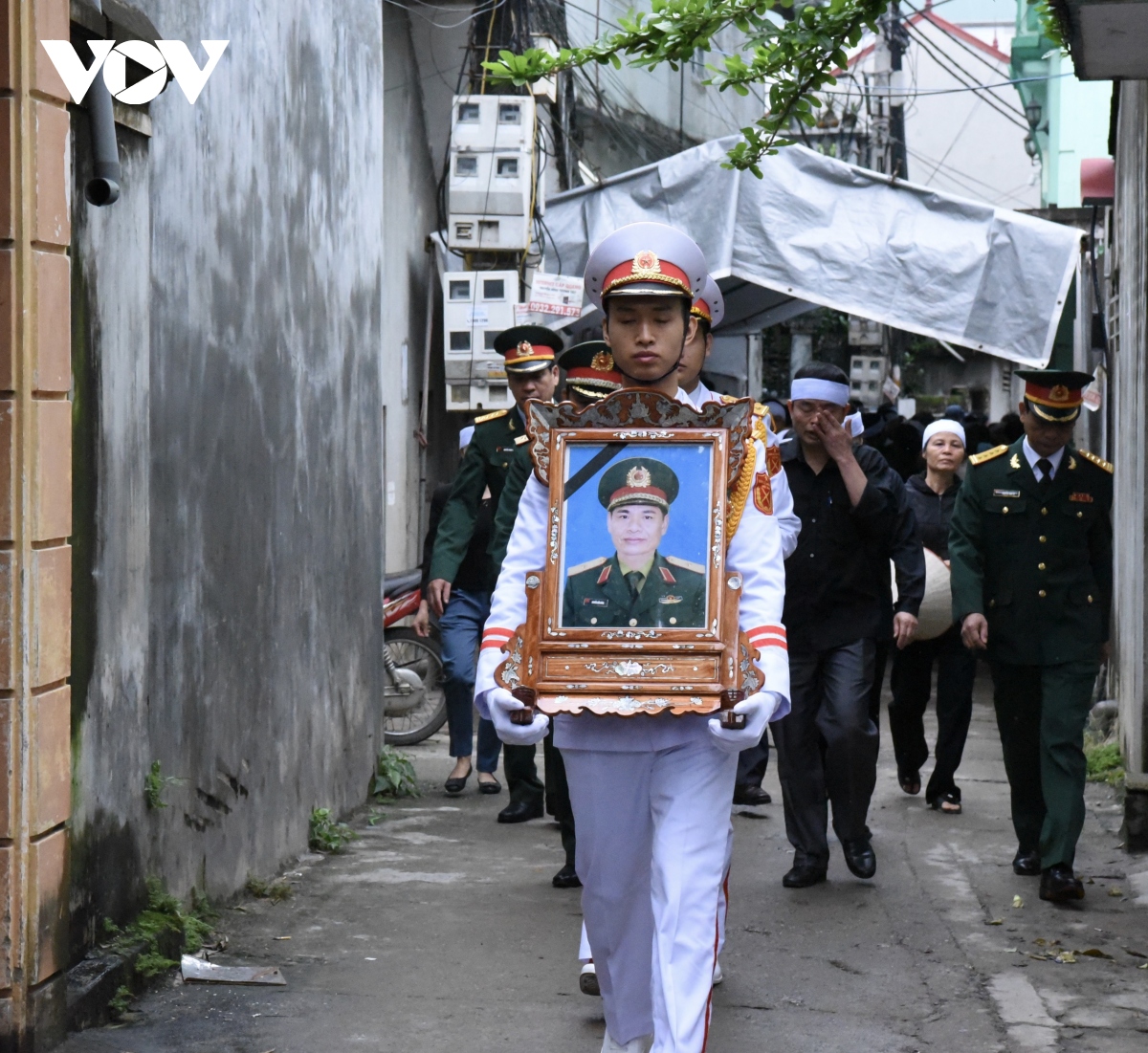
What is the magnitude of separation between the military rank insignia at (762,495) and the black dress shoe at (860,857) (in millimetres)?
3007

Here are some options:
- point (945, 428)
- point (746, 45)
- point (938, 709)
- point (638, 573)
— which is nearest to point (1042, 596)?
point (938, 709)

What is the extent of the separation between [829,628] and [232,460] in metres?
2.41

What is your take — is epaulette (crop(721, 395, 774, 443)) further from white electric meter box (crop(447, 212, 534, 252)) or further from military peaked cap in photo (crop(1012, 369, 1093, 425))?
white electric meter box (crop(447, 212, 534, 252))

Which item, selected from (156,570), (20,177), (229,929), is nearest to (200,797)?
(229,929)

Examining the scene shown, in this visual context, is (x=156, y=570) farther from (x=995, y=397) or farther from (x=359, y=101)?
(x=995, y=397)

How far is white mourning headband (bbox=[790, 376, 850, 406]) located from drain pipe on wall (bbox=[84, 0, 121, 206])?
9.51 feet

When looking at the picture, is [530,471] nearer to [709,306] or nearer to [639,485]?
[709,306]

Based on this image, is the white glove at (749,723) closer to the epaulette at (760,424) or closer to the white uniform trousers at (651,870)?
the white uniform trousers at (651,870)

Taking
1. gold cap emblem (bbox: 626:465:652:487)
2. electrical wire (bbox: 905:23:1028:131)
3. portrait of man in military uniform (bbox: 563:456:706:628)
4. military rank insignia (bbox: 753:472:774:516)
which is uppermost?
electrical wire (bbox: 905:23:1028:131)

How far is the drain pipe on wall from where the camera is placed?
454 cm

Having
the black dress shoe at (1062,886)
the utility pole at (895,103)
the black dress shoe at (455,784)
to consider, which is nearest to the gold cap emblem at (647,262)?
the black dress shoe at (1062,886)

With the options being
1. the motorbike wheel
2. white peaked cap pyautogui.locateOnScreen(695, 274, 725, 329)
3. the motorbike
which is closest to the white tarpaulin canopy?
the motorbike

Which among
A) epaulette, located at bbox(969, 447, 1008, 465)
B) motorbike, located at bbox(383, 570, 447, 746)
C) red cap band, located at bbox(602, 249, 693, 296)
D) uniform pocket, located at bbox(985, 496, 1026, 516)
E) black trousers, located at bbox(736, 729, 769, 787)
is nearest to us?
red cap band, located at bbox(602, 249, 693, 296)

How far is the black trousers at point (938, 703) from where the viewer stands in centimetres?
837
